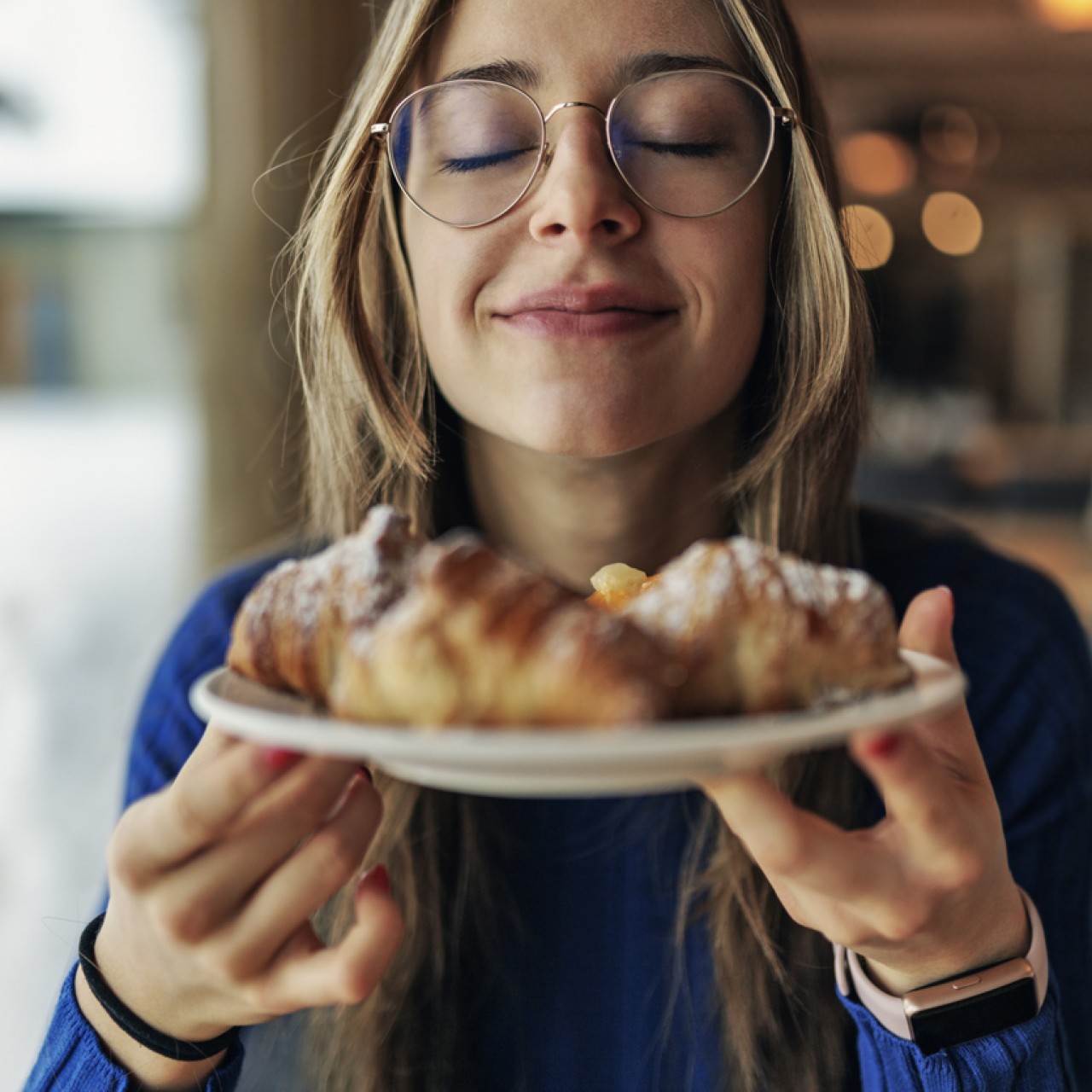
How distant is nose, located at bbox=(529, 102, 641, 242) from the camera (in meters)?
1.03

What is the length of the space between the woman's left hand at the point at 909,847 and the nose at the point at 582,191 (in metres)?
0.45

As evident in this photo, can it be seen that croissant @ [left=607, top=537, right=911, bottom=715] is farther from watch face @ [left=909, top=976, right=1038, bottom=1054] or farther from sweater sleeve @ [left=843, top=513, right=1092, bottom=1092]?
sweater sleeve @ [left=843, top=513, right=1092, bottom=1092]

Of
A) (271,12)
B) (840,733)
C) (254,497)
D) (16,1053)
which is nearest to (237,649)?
(840,733)

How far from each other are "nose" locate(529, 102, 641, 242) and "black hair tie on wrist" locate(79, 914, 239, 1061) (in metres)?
0.72

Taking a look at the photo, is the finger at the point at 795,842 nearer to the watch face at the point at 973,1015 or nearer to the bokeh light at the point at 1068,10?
the watch face at the point at 973,1015

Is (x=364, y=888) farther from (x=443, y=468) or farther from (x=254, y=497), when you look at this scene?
(x=254, y=497)

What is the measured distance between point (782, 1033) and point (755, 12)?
1084 mm

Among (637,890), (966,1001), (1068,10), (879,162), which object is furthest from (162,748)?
(879,162)

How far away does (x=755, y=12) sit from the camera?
1.18 meters

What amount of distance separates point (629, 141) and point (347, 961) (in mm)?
744

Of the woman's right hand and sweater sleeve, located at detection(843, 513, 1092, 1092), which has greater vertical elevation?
the woman's right hand

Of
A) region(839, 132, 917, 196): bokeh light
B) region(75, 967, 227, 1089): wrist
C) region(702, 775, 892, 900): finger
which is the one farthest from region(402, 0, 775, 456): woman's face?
region(839, 132, 917, 196): bokeh light

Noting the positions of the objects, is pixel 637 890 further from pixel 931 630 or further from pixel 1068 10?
pixel 1068 10

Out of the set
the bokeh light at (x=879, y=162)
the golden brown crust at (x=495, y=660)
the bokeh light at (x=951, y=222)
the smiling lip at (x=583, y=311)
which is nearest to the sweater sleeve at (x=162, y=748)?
the golden brown crust at (x=495, y=660)
